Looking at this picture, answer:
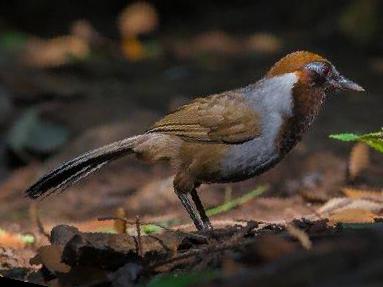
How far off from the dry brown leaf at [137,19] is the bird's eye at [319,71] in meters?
6.66

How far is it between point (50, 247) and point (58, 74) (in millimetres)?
5545

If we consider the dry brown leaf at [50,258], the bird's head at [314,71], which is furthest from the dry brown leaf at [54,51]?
the dry brown leaf at [50,258]

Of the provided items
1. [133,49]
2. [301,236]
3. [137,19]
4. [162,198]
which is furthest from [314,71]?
[137,19]

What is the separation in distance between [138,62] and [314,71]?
5513mm

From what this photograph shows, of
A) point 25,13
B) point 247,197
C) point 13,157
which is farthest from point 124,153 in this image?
point 25,13

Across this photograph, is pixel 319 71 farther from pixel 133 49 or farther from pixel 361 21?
pixel 133 49

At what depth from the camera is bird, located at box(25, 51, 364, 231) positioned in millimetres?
3383

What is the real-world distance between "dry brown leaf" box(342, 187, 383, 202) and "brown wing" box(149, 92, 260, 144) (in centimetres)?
99

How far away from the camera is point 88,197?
19.0 ft

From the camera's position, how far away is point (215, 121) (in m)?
3.65

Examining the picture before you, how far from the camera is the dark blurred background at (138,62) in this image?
A: 6535 millimetres

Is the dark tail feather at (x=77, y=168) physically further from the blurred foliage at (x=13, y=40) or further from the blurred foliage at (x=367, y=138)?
the blurred foliage at (x=13, y=40)

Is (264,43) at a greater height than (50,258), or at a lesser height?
greater

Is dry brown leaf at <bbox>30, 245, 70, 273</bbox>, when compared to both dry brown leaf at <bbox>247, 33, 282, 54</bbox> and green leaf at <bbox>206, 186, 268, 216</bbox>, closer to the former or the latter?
green leaf at <bbox>206, 186, 268, 216</bbox>
